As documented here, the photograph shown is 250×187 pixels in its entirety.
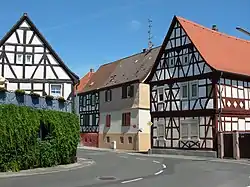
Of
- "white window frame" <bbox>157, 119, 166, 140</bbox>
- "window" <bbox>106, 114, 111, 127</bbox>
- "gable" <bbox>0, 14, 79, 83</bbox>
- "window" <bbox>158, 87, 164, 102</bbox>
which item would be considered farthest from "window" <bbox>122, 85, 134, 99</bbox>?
"gable" <bbox>0, 14, 79, 83</bbox>

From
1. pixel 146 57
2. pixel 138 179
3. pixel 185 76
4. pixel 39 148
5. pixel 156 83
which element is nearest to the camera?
pixel 138 179

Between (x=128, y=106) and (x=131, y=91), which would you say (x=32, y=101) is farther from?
(x=128, y=106)

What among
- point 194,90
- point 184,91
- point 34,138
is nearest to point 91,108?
point 184,91

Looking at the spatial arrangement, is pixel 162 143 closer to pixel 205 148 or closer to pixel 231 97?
pixel 205 148

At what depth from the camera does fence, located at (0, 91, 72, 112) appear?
21453mm

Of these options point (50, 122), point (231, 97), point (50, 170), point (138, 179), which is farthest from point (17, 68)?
point (138, 179)

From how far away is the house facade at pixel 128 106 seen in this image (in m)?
44.6

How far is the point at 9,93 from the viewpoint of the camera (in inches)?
852

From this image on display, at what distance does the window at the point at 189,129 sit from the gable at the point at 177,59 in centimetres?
408

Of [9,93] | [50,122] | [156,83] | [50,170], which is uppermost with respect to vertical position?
[156,83]

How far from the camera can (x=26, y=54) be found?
111 ft

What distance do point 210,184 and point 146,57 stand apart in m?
37.1

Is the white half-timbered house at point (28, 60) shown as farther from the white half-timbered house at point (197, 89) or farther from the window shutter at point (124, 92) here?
the window shutter at point (124, 92)

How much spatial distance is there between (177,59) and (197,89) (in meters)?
3.79
